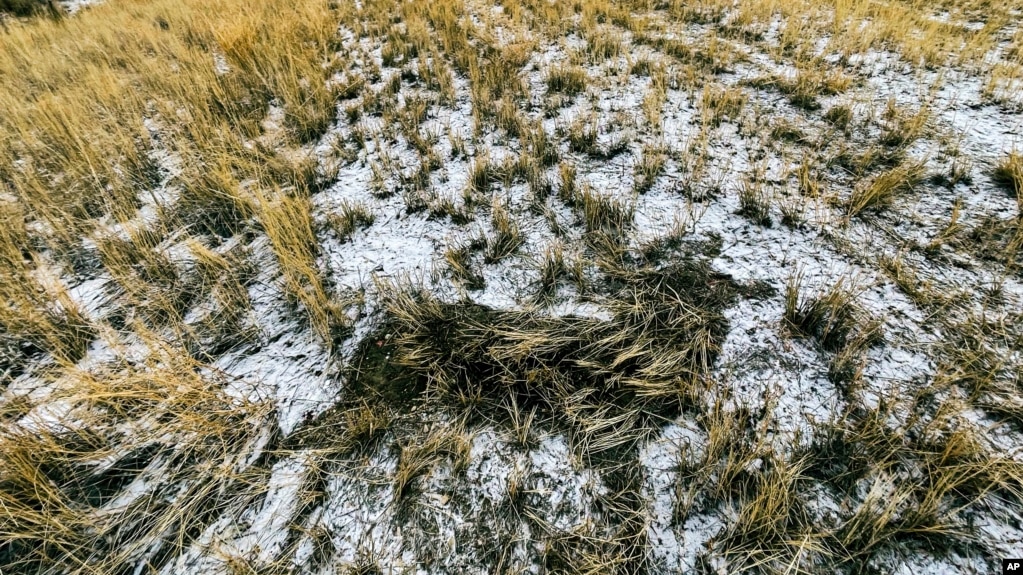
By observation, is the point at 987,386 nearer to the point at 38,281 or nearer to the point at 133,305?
the point at 133,305

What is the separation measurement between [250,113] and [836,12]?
22.9 ft

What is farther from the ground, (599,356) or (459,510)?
(599,356)

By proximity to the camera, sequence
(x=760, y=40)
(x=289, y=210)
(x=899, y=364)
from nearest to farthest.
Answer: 1. (x=899, y=364)
2. (x=289, y=210)
3. (x=760, y=40)

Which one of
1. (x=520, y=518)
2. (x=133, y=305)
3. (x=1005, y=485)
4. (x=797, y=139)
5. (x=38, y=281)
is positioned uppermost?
(x=38, y=281)

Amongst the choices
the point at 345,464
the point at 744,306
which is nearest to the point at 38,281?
the point at 345,464

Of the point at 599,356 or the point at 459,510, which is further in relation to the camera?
the point at 599,356

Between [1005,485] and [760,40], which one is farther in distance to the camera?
[760,40]

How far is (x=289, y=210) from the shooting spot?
2.90 meters

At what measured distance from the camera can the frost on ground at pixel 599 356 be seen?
1639mm

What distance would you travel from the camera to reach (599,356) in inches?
85.2

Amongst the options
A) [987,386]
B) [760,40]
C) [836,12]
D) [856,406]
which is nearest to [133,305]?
[856,406]

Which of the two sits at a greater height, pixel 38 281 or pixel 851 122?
pixel 38 281

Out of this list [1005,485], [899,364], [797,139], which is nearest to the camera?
[1005,485]

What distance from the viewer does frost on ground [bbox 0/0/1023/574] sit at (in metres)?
1.64
